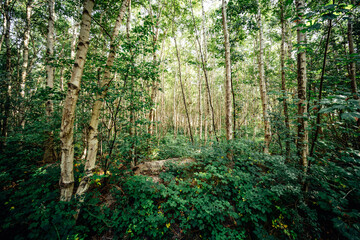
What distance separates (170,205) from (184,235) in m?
0.69

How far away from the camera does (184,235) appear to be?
8.75ft

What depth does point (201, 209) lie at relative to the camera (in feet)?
9.09

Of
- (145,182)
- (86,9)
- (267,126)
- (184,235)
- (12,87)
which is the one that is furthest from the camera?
(12,87)

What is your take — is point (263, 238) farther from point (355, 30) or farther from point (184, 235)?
point (355, 30)

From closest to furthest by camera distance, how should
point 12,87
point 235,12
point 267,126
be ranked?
point 267,126 < point 235,12 < point 12,87

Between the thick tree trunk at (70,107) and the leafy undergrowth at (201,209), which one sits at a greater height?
the thick tree trunk at (70,107)

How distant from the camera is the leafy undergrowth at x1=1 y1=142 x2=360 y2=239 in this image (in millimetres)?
2213

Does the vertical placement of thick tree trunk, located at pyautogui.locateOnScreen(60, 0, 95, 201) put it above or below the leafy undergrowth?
above

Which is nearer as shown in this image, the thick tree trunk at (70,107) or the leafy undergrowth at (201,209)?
the thick tree trunk at (70,107)

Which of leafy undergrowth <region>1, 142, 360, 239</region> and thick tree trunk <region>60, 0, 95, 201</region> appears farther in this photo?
leafy undergrowth <region>1, 142, 360, 239</region>

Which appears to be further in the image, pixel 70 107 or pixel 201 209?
pixel 201 209

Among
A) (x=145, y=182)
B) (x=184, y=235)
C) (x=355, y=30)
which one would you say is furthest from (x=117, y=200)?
(x=355, y=30)

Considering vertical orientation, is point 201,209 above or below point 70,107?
below

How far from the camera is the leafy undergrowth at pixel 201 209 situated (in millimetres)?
2213
